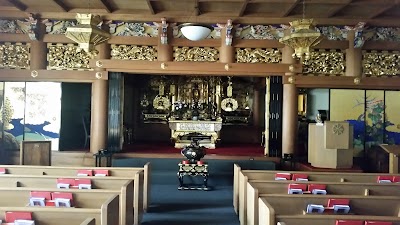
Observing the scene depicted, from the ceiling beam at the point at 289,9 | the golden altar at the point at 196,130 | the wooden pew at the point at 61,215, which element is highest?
the ceiling beam at the point at 289,9

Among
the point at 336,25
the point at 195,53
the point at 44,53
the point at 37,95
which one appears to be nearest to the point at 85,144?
the point at 37,95

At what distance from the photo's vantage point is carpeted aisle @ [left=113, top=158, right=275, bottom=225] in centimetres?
520

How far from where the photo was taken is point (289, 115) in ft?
27.9

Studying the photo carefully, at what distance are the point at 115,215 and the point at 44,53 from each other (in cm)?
632

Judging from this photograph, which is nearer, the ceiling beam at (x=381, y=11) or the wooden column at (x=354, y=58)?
the ceiling beam at (x=381, y=11)

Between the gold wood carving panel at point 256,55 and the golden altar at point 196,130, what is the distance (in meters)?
2.10

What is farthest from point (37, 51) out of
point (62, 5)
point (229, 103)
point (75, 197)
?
point (229, 103)

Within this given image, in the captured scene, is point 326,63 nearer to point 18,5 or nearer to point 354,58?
point 354,58

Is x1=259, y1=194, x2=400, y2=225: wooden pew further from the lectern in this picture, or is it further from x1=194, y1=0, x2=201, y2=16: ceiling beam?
x1=194, y1=0, x2=201, y2=16: ceiling beam

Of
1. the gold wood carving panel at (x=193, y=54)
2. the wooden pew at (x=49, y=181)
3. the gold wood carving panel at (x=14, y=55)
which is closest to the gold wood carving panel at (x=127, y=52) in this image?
the gold wood carving panel at (x=193, y=54)

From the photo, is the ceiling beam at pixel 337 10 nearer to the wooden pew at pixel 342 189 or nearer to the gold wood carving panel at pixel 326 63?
the gold wood carving panel at pixel 326 63

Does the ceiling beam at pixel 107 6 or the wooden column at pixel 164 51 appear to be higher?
the ceiling beam at pixel 107 6

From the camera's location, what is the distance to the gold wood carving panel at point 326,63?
857 centimetres

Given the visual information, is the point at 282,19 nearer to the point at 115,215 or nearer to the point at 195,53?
the point at 195,53
